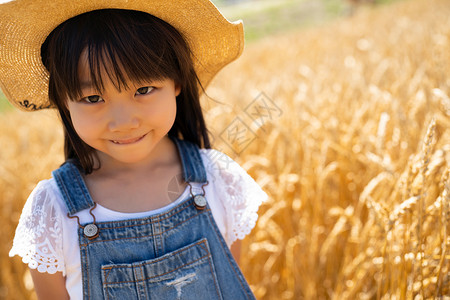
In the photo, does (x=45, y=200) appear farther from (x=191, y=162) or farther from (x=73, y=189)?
(x=191, y=162)

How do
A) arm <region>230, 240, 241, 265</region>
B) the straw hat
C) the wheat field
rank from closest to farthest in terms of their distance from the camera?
1. the straw hat
2. the wheat field
3. arm <region>230, 240, 241, 265</region>

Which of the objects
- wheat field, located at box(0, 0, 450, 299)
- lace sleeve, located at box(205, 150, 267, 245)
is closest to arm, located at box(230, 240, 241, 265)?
lace sleeve, located at box(205, 150, 267, 245)

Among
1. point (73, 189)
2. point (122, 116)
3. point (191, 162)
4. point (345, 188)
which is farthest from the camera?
point (345, 188)

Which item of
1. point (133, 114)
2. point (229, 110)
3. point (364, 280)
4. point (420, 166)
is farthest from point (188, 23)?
point (229, 110)

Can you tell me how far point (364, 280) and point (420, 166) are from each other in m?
0.64

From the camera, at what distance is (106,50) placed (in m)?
0.81

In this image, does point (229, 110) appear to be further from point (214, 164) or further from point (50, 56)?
point (50, 56)

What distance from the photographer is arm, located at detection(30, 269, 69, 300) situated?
0.88 meters

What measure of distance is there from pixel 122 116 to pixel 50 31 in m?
0.27

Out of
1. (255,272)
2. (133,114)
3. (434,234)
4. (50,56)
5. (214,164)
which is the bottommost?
(255,272)

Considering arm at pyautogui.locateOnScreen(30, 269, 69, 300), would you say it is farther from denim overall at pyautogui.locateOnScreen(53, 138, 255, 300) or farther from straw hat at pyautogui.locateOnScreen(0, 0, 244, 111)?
straw hat at pyautogui.locateOnScreen(0, 0, 244, 111)

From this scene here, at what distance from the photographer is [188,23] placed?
933 mm

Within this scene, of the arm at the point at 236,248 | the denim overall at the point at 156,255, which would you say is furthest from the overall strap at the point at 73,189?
the arm at the point at 236,248

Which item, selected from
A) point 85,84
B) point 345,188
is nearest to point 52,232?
point 85,84
